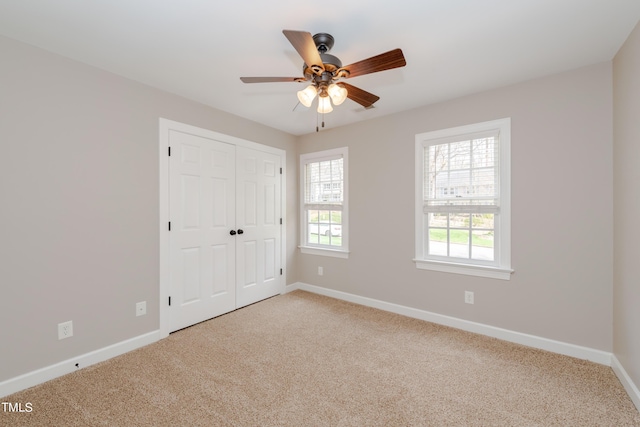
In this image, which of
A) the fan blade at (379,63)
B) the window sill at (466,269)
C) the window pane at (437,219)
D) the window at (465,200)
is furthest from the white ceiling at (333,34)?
the window sill at (466,269)

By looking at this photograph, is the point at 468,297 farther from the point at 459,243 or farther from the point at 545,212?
the point at 545,212

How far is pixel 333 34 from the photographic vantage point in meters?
1.93

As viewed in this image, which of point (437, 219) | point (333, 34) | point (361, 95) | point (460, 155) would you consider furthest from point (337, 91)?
point (437, 219)

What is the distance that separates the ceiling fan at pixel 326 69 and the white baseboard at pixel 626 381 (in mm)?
2606

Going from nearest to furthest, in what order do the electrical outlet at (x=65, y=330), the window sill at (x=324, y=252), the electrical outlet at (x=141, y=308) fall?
the electrical outlet at (x=65, y=330) < the electrical outlet at (x=141, y=308) < the window sill at (x=324, y=252)

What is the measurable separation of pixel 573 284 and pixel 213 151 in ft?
12.5

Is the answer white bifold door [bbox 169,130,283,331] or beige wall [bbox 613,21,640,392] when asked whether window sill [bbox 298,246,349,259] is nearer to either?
white bifold door [bbox 169,130,283,331]

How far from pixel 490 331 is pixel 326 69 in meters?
2.89

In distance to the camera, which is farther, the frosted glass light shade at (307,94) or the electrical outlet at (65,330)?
the electrical outlet at (65,330)

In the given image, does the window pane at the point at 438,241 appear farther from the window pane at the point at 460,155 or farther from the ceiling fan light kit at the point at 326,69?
A: the ceiling fan light kit at the point at 326,69

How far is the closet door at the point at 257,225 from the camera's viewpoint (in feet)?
11.8

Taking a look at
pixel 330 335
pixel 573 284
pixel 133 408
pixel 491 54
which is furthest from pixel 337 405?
pixel 491 54

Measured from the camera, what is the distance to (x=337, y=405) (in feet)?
6.06

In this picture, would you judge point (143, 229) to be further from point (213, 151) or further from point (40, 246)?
point (213, 151)
